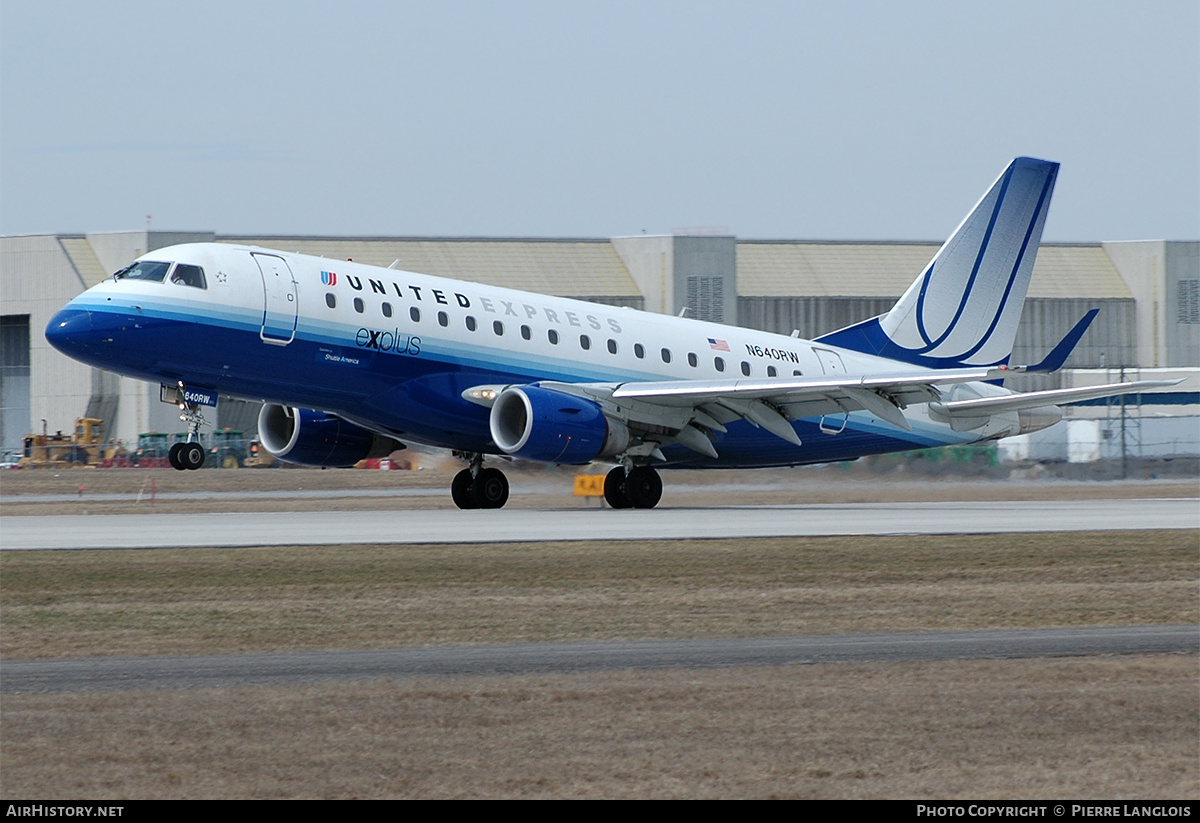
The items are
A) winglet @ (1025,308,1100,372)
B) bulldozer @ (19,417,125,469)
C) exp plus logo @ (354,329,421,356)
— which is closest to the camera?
exp plus logo @ (354,329,421,356)

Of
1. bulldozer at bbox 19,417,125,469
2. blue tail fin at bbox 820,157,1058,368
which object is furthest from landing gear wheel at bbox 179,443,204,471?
bulldozer at bbox 19,417,125,469

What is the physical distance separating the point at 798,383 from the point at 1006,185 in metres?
10.6

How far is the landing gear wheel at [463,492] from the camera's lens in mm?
33750

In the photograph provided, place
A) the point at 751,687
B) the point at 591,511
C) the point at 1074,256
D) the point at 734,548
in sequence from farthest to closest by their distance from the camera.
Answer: the point at 1074,256
the point at 591,511
the point at 734,548
the point at 751,687

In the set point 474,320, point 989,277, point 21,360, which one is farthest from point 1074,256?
point 474,320

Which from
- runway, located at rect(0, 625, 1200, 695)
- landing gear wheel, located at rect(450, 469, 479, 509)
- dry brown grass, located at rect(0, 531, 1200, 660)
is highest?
landing gear wheel, located at rect(450, 469, 479, 509)

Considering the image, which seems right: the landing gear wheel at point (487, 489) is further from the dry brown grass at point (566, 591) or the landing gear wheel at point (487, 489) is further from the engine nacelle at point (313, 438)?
the dry brown grass at point (566, 591)

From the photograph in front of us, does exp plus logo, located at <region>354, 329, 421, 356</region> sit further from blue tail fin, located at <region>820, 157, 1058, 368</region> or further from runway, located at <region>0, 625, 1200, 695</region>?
runway, located at <region>0, 625, 1200, 695</region>

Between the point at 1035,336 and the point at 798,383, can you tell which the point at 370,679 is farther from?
the point at 1035,336

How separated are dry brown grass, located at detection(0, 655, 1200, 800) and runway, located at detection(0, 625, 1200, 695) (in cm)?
54

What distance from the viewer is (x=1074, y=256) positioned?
87375 millimetres

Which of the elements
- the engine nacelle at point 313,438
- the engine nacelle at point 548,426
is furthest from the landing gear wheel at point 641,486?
the engine nacelle at point 313,438

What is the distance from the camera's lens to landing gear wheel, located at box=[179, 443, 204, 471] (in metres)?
27.0

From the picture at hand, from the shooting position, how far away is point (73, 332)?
27391mm
